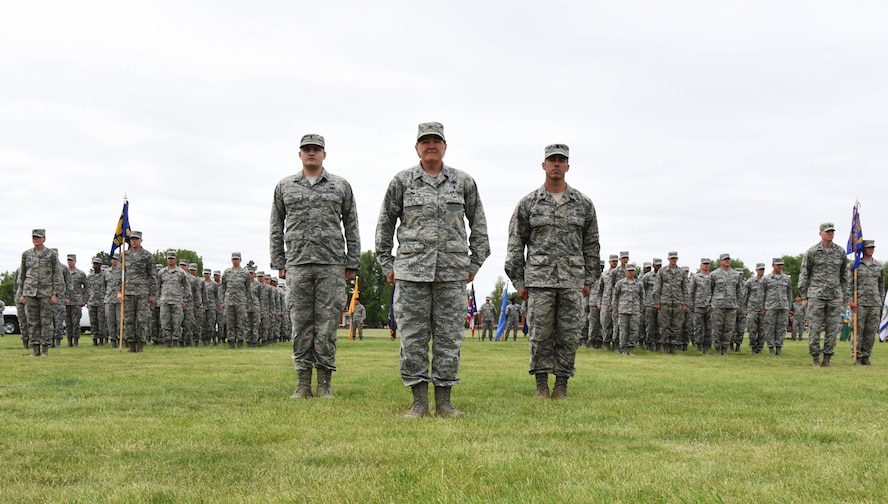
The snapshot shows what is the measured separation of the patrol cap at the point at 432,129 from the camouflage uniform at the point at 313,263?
159cm

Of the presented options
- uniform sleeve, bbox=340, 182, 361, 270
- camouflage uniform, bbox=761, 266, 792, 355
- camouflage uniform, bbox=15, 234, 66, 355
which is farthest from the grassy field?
camouflage uniform, bbox=761, 266, 792, 355

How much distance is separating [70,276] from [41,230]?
254 inches

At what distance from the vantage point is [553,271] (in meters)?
7.36

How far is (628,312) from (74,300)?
14584mm

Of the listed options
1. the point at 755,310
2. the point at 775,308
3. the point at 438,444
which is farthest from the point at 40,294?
the point at 755,310

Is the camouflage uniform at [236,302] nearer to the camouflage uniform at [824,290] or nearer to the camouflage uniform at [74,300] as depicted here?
the camouflage uniform at [74,300]

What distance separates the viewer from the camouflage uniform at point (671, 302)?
17.9 m

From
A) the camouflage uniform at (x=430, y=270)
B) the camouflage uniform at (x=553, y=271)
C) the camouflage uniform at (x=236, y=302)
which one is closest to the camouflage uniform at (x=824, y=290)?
the camouflage uniform at (x=553, y=271)

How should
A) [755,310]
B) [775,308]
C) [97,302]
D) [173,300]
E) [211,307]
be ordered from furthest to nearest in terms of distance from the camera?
1. [211,307]
2. [97,302]
3. [755,310]
4. [173,300]
5. [775,308]

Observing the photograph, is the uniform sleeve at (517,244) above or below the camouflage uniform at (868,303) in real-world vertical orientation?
above

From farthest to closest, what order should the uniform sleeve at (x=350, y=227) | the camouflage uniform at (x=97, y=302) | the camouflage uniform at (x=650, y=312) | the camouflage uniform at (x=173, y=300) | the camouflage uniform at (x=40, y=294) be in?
the camouflage uniform at (x=97, y=302)
the camouflage uniform at (x=650, y=312)
the camouflage uniform at (x=173, y=300)
the camouflage uniform at (x=40, y=294)
the uniform sleeve at (x=350, y=227)

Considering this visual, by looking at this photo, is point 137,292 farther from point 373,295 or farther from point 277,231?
point 373,295

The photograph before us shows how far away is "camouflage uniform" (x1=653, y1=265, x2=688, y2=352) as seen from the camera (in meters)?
17.9

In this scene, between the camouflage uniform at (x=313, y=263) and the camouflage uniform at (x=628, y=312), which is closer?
the camouflage uniform at (x=313, y=263)
